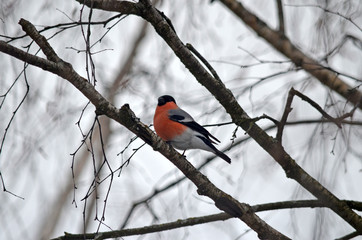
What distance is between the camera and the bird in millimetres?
3952

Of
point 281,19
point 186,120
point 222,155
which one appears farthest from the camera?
point 281,19

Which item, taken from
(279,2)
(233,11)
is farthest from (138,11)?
(279,2)

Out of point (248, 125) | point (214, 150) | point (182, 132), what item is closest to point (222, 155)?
point (214, 150)

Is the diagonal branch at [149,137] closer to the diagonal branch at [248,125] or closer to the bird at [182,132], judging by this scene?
the diagonal branch at [248,125]

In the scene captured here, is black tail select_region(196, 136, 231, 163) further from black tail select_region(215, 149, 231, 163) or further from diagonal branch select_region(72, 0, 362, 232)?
diagonal branch select_region(72, 0, 362, 232)

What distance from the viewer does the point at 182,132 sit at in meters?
4.13

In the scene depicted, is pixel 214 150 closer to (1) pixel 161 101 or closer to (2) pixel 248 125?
(2) pixel 248 125

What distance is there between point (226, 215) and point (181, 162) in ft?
1.89

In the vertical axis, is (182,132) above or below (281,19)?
below

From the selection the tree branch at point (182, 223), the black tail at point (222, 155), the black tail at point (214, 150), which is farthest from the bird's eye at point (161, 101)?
the tree branch at point (182, 223)

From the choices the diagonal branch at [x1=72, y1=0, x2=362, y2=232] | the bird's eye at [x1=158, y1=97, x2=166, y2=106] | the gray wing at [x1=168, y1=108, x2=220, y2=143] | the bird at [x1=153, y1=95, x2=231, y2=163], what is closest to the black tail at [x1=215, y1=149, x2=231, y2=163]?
the bird at [x1=153, y1=95, x2=231, y2=163]

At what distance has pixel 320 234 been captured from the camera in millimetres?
2588

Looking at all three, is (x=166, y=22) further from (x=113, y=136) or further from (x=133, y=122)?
(x=113, y=136)

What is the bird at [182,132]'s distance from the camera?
395cm
